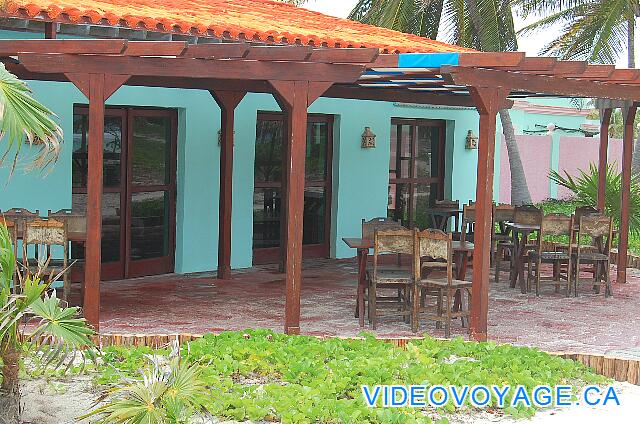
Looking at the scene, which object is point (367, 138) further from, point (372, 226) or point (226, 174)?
point (372, 226)

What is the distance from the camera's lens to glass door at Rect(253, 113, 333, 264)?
14.2m

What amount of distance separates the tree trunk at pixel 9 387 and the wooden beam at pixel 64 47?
277 centimetres

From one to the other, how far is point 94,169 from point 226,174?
158 inches

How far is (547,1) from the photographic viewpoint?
21453 millimetres

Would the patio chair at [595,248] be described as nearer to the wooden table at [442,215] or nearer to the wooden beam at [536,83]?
the wooden beam at [536,83]

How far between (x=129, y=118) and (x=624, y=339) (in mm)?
6319

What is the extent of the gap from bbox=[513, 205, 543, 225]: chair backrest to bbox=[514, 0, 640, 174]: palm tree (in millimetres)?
9122

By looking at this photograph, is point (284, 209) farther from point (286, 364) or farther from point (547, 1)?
point (547, 1)

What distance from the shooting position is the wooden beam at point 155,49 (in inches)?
315

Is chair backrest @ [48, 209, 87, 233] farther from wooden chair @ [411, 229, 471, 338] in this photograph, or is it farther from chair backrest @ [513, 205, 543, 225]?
chair backrest @ [513, 205, 543, 225]

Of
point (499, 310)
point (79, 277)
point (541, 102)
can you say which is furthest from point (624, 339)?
point (541, 102)

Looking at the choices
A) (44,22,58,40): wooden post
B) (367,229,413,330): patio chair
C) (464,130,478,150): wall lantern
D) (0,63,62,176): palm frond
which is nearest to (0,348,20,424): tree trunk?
(0,63,62,176): palm frond

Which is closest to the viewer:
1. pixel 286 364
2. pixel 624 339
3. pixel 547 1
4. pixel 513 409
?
pixel 513 409

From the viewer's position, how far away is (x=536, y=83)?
959cm
